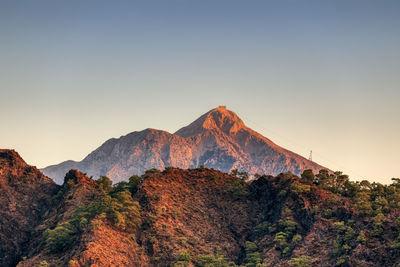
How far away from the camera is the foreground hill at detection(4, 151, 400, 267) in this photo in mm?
114812

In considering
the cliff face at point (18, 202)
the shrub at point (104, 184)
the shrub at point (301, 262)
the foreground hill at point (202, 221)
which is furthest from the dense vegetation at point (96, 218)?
the shrub at point (301, 262)

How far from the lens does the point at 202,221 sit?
467 feet

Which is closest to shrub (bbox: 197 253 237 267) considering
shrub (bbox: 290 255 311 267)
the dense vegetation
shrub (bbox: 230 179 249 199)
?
shrub (bbox: 290 255 311 267)

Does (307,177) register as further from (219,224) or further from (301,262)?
(301,262)

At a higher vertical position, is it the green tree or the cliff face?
the green tree

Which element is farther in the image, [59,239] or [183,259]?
[183,259]

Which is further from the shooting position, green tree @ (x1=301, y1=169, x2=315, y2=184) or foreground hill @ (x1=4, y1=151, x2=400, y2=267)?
Result: green tree @ (x1=301, y1=169, x2=315, y2=184)

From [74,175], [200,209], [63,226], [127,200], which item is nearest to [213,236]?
[200,209]

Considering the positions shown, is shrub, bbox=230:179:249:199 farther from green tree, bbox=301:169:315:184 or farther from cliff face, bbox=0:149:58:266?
cliff face, bbox=0:149:58:266

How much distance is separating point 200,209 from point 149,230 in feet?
62.1

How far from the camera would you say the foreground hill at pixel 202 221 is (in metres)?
115

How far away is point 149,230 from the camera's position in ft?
433

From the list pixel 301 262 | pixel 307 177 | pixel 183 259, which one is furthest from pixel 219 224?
pixel 301 262

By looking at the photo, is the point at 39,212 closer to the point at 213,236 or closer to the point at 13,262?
the point at 13,262
